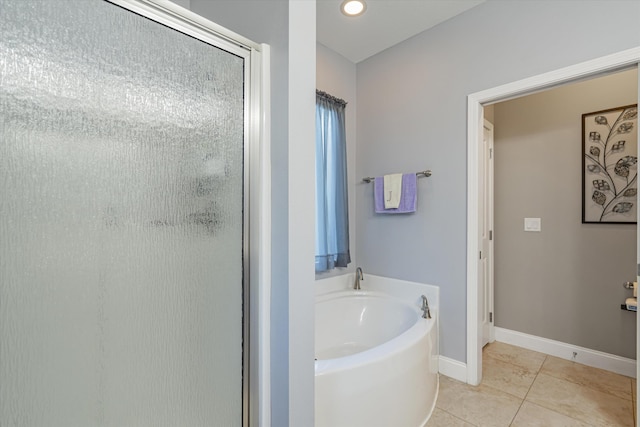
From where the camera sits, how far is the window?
7.98 feet

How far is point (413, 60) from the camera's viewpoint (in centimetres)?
244

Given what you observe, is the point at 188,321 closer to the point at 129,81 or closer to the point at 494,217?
the point at 129,81

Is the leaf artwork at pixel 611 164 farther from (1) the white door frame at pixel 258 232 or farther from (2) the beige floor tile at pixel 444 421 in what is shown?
(1) the white door frame at pixel 258 232

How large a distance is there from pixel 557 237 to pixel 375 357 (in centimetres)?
217

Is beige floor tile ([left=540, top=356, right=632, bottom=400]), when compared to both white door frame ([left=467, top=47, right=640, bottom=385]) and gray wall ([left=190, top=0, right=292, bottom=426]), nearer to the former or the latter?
white door frame ([left=467, top=47, right=640, bottom=385])

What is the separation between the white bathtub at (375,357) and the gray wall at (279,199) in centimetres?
32

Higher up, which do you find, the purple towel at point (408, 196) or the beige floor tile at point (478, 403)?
the purple towel at point (408, 196)

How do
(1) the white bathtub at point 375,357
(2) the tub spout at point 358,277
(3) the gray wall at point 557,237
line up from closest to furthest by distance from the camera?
1. (1) the white bathtub at point 375,357
2. (3) the gray wall at point 557,237
3. (2) the tub spout at point 358,277

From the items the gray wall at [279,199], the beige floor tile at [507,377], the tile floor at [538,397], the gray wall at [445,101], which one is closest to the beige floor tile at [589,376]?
the tile floor at [538,397]

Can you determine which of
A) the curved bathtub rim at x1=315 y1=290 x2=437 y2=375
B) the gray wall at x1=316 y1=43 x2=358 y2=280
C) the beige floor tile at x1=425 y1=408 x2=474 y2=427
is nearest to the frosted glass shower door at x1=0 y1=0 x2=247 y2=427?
the curved bathtub rim at x1=315 y1=290 x2=437 y2=375

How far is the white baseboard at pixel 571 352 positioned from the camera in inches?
86.3

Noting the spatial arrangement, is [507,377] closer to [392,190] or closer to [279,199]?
[392,190]

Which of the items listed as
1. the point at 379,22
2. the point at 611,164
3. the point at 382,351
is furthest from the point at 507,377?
the point at 379,22

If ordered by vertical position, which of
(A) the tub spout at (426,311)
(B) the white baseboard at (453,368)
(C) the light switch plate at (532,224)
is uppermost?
(C) the light switch plate at (532,224)
